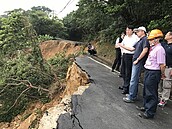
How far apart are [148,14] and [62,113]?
9.22m

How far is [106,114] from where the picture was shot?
514 cm

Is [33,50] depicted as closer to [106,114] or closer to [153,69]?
[106,114]

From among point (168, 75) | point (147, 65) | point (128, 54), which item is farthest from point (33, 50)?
point (147, 65)

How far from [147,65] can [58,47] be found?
67.4 ft

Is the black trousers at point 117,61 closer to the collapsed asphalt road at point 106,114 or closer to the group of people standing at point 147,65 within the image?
the group of people standing at point 147,65

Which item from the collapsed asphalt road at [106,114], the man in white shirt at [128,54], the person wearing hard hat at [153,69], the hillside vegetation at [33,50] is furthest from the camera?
the hillside vegetation at [33,50]

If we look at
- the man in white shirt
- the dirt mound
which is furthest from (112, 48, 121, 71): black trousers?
the dirt mound

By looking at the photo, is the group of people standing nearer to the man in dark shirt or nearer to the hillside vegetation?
the man in dark shirt

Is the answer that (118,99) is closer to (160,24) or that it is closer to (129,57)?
(129,57)

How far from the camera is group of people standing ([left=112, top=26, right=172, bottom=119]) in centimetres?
491

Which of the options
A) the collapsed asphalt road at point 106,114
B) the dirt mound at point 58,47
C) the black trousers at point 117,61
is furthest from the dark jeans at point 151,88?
the dirt mound at point 58,47

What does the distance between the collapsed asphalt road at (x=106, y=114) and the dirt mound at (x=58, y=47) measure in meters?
15.6

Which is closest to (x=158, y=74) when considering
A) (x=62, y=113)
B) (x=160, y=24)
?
(x=62, y=113)

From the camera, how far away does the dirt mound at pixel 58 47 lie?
2262 cm
